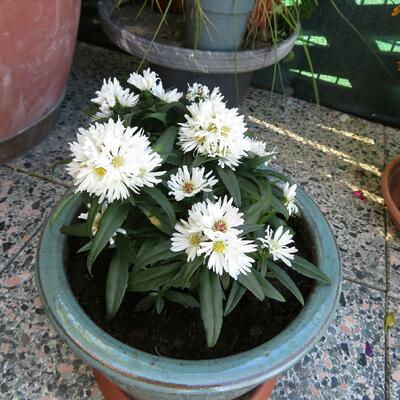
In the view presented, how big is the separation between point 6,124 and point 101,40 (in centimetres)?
106

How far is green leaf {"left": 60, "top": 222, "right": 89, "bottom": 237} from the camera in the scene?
0.85m

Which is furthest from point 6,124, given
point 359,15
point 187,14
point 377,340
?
point 359,15

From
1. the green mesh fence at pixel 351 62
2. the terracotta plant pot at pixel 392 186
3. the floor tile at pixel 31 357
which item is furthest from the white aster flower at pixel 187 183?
the green mesh fence at pixel 351 62

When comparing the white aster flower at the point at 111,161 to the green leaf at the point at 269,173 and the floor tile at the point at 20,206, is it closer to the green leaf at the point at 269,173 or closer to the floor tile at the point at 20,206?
the green leaf at the point at 269,173

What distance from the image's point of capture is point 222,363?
2.45 ft

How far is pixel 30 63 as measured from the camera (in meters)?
1.33

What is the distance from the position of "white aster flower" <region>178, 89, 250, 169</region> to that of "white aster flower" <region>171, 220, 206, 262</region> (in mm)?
137

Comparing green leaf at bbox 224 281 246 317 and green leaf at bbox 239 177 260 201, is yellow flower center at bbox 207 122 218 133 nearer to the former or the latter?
green leaf at bbox 239 177 260 201

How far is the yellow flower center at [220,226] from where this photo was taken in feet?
2.29

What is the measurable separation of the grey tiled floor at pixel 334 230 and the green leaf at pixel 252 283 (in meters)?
0.52

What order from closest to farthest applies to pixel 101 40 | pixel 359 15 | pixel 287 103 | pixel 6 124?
1. pixel 6 124
2. pixel 359 15
3. pixel 287 103
4. pixel 101 40

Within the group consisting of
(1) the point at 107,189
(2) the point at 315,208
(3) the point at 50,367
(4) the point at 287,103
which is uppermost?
(1) the point at 107,189

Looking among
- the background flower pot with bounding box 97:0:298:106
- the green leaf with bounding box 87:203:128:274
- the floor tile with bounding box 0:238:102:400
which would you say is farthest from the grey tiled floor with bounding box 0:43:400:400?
the green leaf with bounding box 87:203:128:274

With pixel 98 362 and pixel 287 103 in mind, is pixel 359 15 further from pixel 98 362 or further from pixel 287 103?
pixel 98 362
